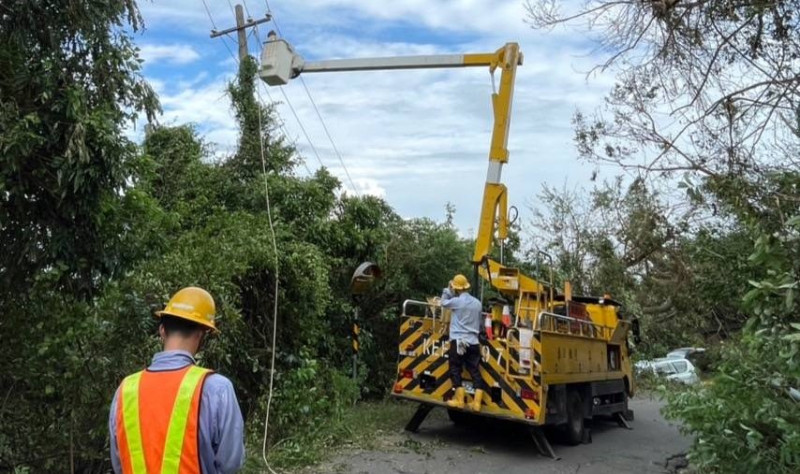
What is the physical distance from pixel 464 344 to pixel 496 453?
4.94 ft

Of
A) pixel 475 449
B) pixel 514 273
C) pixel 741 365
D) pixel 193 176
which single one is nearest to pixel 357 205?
pixel 193 176

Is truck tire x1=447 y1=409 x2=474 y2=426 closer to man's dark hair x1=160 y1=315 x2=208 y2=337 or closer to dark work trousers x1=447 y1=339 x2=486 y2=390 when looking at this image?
dark work trousers x1=447 y1=339 x2=486 y2=390

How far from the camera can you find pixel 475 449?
33.4 feet

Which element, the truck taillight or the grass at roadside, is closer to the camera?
the grass at roadside

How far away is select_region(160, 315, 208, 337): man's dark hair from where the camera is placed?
3.08 meters

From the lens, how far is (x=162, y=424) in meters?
2.86

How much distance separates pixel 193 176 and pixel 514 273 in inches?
249

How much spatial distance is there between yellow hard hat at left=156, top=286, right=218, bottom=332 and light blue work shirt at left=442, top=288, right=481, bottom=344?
283 inches

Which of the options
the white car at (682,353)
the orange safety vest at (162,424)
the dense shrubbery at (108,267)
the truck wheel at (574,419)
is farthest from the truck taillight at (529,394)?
the white car at (682,353)

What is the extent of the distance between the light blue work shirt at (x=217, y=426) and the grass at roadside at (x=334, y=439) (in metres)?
5.47

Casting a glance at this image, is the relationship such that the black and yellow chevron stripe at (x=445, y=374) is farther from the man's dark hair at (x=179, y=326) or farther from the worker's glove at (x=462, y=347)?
the man's dark hair at (x=179, y=326)

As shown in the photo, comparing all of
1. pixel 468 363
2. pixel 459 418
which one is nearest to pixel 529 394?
pixel 468 363

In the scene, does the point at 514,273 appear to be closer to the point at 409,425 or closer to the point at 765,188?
the point at 409,425

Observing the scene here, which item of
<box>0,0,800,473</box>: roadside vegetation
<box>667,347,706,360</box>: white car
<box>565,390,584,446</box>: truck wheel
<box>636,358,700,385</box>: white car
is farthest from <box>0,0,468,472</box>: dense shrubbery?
<box>667,347,706,360</box>: white car
